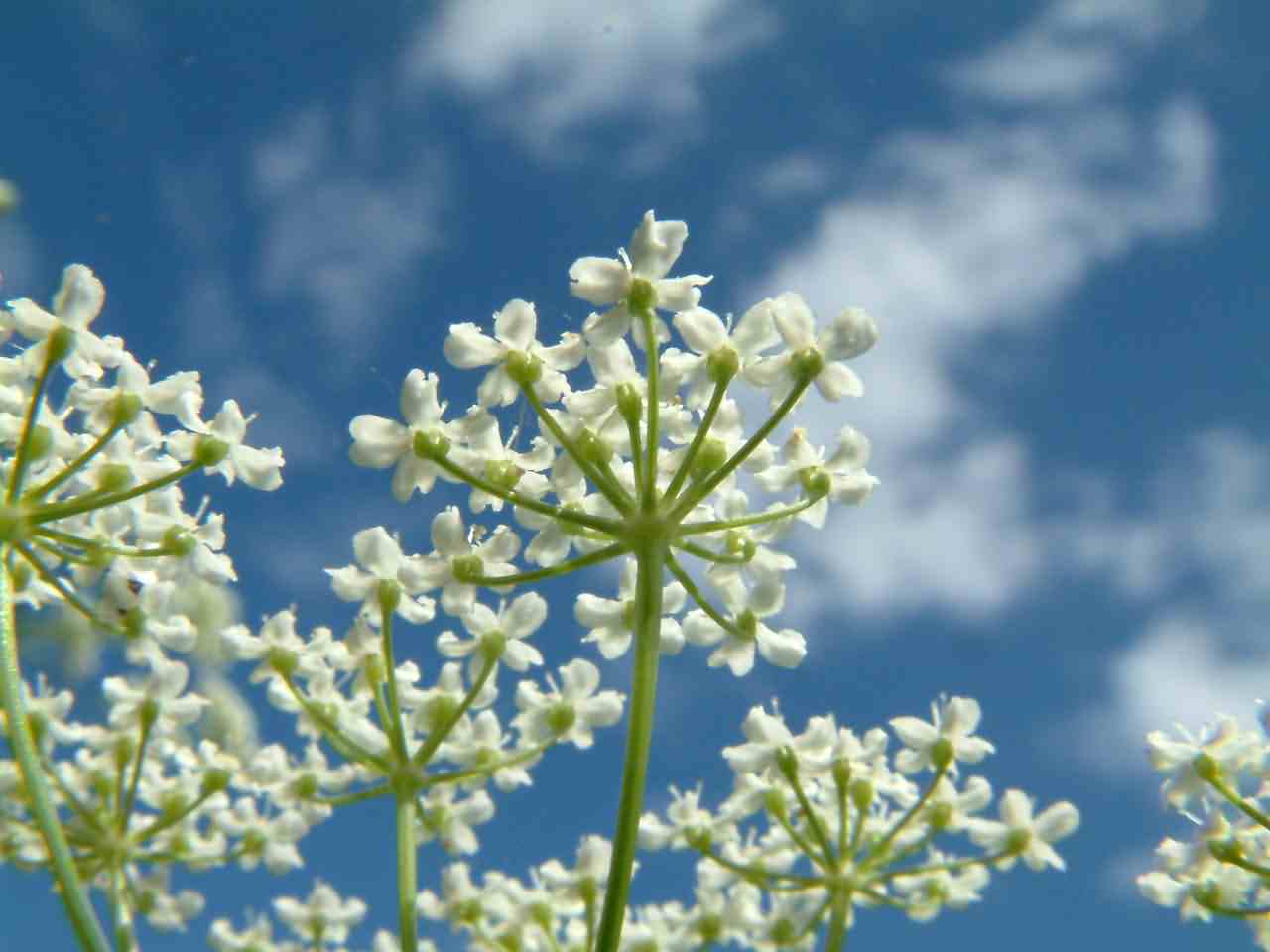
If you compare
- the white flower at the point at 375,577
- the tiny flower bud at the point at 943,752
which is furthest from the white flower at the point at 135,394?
the tiny flower bud at the point at 943,752

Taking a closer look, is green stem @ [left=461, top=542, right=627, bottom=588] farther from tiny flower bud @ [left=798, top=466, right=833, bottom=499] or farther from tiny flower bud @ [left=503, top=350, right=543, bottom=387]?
tiny flower bud @ [left=798, top=466, right=833, bottom=499]

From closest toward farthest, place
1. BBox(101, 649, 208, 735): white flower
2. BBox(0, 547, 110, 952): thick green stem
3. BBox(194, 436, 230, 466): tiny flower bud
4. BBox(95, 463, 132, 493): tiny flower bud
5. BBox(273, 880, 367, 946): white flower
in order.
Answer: BBox(0, 547, 110, 952): thick green stem → BBox(95, 463, 132, 493): tiny flower bud → BBox(194, 436, 230, 466): tiny flower bud → BBox(101, 649, 208, 735): white flower → BBox(273, 880, 367, 946): white flower

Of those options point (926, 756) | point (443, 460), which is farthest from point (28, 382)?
point (926, 756)

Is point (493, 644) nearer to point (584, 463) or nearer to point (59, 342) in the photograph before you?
point (584, 463)

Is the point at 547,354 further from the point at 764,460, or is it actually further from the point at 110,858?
the point at 110,858

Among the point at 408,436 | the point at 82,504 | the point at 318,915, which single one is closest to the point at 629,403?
the point at 408,436

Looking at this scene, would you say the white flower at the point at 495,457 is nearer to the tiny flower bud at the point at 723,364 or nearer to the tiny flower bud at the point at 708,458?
the tiny flower bud at the point at 708,458

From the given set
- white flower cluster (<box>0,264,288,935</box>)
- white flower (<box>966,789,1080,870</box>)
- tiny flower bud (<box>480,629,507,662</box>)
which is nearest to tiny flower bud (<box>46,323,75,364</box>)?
white flower cluster (<box>0,264,288,935</box>)
